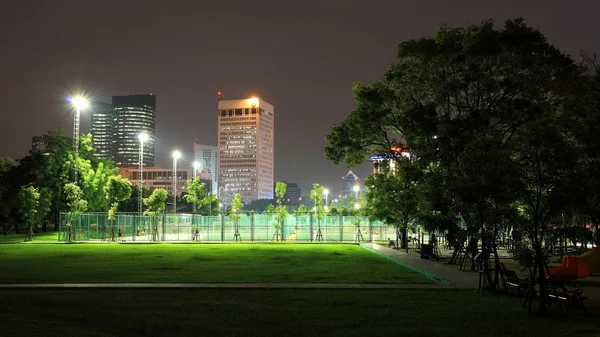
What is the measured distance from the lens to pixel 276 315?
14195 mm

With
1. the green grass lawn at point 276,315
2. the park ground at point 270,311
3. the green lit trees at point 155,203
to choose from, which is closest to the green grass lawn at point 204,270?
the park ground at point 270,311

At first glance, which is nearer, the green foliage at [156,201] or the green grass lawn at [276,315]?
the green grass lawn at [276,315]

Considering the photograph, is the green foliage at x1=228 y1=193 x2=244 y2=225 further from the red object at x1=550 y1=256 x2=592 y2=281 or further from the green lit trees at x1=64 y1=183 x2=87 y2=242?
the red object at x1=550 y1=256 x2=592 y2=281

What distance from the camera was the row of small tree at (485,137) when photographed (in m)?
14.7

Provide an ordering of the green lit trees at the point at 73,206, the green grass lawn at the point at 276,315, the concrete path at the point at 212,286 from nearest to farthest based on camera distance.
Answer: the green grass lawn at the point at 276,315 < the concrete path at the point at 212,286 < the green lit trees at the point at 73,206

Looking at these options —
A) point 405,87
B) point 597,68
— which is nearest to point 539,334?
point 597,68

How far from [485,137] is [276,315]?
8496 millimetres

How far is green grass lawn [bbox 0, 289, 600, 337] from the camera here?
40.4ft

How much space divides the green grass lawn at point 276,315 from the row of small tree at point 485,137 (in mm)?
1715

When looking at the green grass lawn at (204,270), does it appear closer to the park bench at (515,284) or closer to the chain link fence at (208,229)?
the park bench at (515,284)

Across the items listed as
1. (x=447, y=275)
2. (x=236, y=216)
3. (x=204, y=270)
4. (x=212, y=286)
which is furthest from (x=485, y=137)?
(x=236, y=216)

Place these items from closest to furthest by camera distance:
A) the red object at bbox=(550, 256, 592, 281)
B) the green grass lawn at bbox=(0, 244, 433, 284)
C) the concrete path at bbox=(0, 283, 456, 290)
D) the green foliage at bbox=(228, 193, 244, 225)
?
1. the red object at bbox=(550, 256, 592, 281)
2. the concrete path at bbox=(0, 283, 456, 290)
3. the green grass lawn at bbox=(0, 244, 433, 284)
4. the green foliage at bbox=(228, 193, 244, 225)

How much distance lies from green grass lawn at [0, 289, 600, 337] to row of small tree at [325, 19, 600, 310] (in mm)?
1715

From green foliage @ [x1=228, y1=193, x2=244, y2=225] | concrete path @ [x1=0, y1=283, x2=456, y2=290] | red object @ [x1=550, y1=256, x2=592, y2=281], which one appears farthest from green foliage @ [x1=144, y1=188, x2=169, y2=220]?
red object @ [x1=550, y1=256, x2=592, y2=281]
